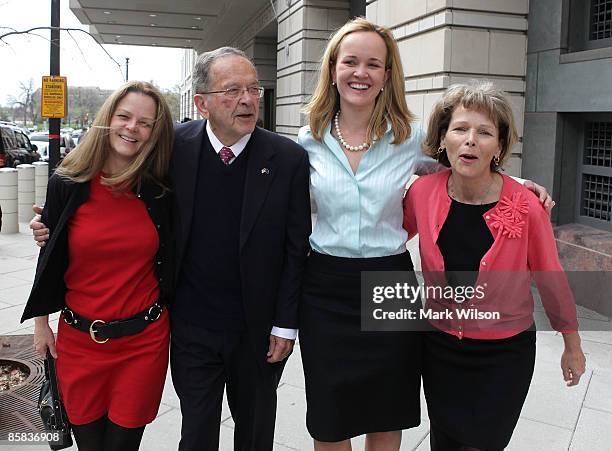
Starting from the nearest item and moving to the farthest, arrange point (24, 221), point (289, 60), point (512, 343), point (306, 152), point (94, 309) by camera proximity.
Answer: point (512, 343), point (94, 309), point (306, 152), point (24, 221), point (289, 60)

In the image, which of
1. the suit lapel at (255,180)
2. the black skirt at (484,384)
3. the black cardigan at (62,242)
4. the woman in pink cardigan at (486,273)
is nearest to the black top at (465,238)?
the woman in pink cardigan at (486,273)

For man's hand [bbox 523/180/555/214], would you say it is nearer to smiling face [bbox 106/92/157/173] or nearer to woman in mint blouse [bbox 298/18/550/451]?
woman in mint blouse [bbox 298/18/550/451]

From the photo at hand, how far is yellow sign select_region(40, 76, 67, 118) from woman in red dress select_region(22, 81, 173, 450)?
1128 cm

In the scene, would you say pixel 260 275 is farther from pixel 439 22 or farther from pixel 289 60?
pixel 289 60

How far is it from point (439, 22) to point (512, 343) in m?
6.66

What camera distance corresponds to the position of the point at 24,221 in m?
13.1

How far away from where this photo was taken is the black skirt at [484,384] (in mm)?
2582

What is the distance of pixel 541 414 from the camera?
172 inches

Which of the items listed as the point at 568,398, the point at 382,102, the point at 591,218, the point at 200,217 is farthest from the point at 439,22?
the point at 200,217

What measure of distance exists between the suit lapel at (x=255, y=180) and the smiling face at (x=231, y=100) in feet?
0.36

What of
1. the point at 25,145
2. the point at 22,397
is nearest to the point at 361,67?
the point at 22,397

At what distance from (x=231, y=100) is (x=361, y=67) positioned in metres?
→ 0.61

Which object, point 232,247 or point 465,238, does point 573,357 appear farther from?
point 232,247

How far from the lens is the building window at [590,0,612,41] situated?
23.4 ft
